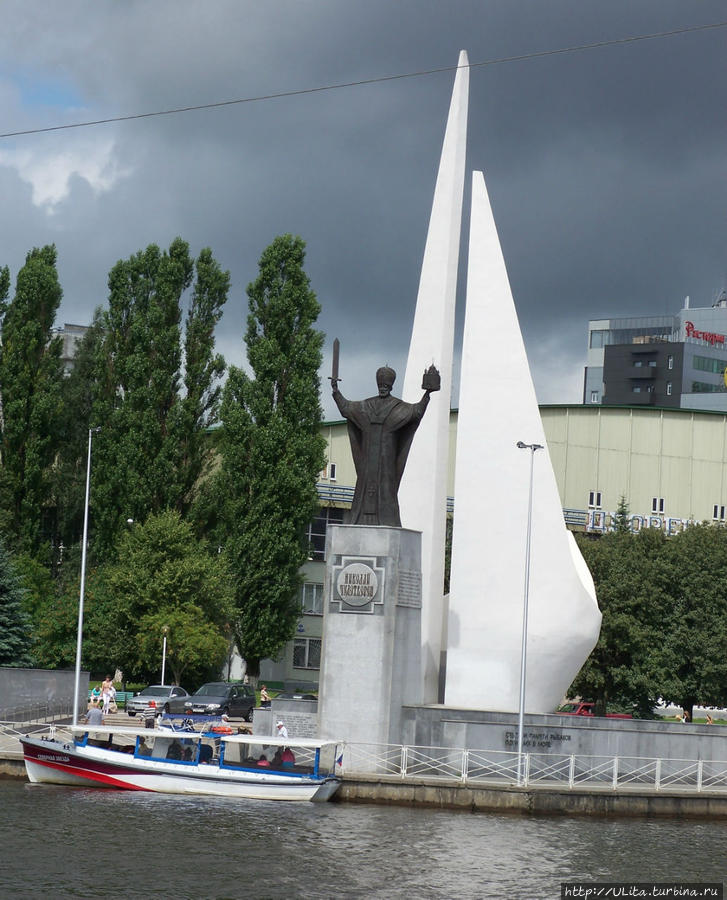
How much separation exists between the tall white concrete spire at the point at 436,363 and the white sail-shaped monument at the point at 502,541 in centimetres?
75

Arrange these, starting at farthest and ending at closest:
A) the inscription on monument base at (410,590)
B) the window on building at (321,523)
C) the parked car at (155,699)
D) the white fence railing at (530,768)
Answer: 1. the window on building at (321,523)
2. the parked car at (155,699)
3. the inscription on monument base at (410,590)
4. the white fence railing at (530,768)

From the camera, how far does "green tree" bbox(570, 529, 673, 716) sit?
5000cm

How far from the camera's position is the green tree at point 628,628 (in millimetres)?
50000

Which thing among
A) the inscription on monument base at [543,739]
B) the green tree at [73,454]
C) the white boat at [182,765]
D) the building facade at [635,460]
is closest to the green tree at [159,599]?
the green tree at [73,454]

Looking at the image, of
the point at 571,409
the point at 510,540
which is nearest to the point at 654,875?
the point at 510,540

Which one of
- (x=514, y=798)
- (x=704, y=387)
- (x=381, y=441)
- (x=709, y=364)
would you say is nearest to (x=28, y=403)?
(x=381, y=441)

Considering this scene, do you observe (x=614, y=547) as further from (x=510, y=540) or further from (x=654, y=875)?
(x=654, y=875)

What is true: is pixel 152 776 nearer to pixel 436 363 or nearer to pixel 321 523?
pixel 436 363

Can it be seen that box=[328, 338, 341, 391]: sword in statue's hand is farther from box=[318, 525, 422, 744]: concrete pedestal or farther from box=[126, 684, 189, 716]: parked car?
box=[126, 684, 189, 716]: parked car

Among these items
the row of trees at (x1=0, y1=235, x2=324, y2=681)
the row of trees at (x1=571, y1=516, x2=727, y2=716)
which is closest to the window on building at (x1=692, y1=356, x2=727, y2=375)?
the row of trees at (x1=571, y1=516, x2=727, y2=716)

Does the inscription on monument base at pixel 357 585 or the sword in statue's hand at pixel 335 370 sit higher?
the sword in statue's hand at pixel 335 370

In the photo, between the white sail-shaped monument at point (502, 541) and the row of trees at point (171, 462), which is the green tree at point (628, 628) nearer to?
the row of trees at point (171, 462)

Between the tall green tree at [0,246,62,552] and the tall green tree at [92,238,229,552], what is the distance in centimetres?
216

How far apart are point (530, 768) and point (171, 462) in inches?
969
